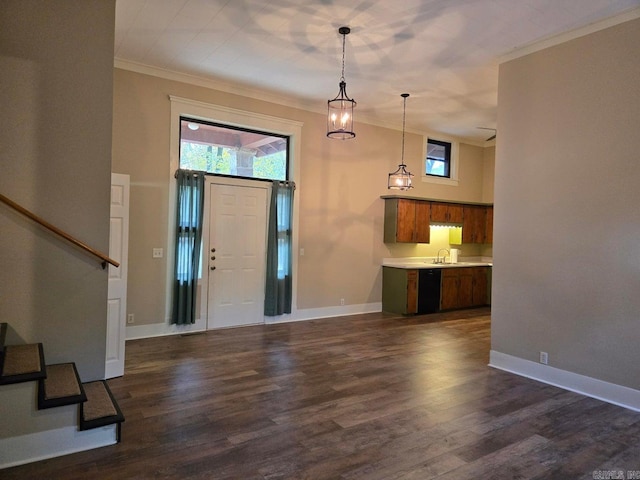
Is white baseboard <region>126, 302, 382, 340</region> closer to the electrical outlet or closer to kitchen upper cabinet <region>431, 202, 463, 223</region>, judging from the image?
kitchen upper cabinet <region>431, 202, 463, 223</region>

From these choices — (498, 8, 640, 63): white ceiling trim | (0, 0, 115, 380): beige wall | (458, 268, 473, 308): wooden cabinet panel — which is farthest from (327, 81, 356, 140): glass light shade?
(458, 268, 473, 308): wooden cabinet panel

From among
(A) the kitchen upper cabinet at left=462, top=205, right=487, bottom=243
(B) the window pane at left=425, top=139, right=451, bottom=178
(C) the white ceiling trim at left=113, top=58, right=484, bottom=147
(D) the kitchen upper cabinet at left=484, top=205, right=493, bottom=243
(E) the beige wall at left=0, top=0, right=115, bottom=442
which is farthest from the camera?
(D) the kitchen upper cabinet at left=484, top=205, right=493, bottom=243

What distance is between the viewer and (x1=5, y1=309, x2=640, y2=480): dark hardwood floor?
8.18 feet

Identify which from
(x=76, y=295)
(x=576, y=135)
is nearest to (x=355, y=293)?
(x=576, y=135)

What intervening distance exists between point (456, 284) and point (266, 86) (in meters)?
5.04

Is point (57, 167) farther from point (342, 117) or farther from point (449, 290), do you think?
point (449, 290)

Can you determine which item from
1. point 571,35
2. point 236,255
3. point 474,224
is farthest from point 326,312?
point 571,35

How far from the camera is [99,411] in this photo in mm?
2738

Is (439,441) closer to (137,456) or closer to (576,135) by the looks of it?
(137,456)

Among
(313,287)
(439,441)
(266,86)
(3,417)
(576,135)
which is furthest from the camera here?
(313,287)

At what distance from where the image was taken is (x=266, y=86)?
584 centimetres

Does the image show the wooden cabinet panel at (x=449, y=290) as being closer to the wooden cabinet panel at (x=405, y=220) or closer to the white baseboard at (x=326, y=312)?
the wooden cabinet panel at (x=405, y=220)

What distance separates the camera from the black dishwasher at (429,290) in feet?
24.3

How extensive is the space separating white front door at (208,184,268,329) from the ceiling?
160 centimetres
